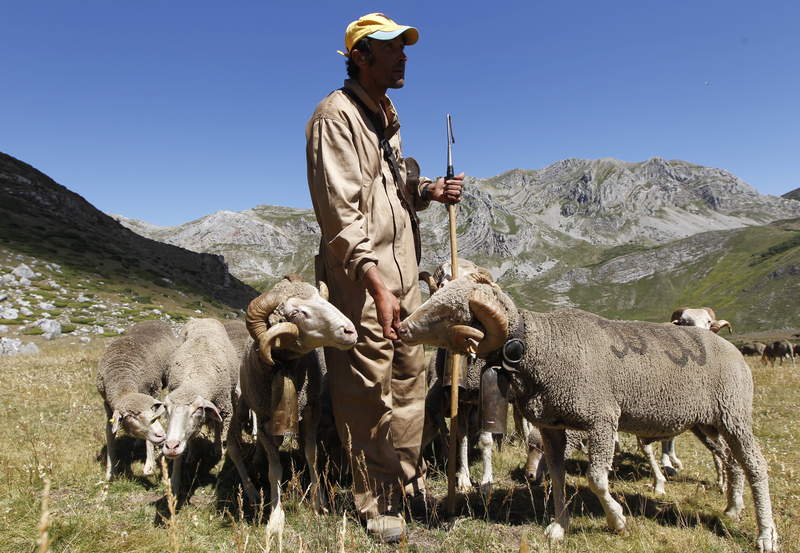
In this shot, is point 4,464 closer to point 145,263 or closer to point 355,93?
point 355,93

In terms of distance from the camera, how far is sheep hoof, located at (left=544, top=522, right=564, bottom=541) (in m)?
5.12

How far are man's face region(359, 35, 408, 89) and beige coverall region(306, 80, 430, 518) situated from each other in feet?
0.73

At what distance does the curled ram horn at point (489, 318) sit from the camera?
467cm

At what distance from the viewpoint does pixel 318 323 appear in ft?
16.0

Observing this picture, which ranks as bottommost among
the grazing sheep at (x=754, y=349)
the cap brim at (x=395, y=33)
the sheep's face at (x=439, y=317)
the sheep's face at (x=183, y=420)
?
the grazing sheep at (x=754, y=349)

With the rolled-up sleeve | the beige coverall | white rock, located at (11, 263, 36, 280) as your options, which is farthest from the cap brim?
white rock, located at (11, 263, 36, 280)

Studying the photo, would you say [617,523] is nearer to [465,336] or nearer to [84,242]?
[465,336]

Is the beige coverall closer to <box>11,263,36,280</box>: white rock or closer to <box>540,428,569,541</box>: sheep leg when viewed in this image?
<box>540,428,569,541</box>: sheep leg

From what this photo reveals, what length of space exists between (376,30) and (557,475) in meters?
5.15

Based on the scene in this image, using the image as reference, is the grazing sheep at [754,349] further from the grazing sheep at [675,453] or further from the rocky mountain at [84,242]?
the rocky mountain at [84,242]

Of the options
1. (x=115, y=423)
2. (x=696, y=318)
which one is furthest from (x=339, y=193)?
(x=696, y=318)

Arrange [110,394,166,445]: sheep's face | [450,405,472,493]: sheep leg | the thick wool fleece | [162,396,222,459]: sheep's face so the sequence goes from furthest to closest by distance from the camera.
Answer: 1. the thick wool fleece
2. [450,405,472,493]: sheep leg
3. [110,394,166,445]: sheep's face
4. [162,396,222,459]: sheep's face

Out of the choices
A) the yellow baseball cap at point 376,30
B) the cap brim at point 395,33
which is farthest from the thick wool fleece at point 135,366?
the cap brim at point 395,33

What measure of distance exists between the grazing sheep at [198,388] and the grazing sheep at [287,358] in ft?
Answer: 3.45
